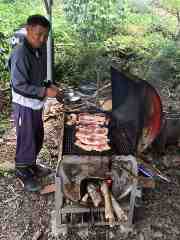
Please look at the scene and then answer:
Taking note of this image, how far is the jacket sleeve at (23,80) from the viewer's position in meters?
3.90

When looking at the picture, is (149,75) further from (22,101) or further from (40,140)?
(22,101)

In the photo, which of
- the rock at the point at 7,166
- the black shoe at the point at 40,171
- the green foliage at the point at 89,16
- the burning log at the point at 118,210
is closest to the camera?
the burning log at the point at 118,210

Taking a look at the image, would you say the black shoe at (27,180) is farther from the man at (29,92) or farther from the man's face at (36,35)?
the man's face at (36,35)

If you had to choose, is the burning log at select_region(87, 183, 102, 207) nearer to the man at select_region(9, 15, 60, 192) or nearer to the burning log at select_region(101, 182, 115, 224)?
the burning log at select_region(101, 182, 115, 224)

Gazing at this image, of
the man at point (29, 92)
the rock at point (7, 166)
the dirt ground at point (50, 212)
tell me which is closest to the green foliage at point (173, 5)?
the dirt ground at point (50, 212)

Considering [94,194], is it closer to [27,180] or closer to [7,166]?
[27,180]

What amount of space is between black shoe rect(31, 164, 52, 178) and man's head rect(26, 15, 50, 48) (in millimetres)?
1912

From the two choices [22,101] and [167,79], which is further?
[167,79]

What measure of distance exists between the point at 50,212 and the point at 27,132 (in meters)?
1.12

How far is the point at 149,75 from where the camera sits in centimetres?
761

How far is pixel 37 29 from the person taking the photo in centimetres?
383

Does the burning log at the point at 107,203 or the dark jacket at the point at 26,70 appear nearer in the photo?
the burning log at the point at 107,203

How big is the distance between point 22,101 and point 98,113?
128cm

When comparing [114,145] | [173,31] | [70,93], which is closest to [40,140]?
[114,145]
